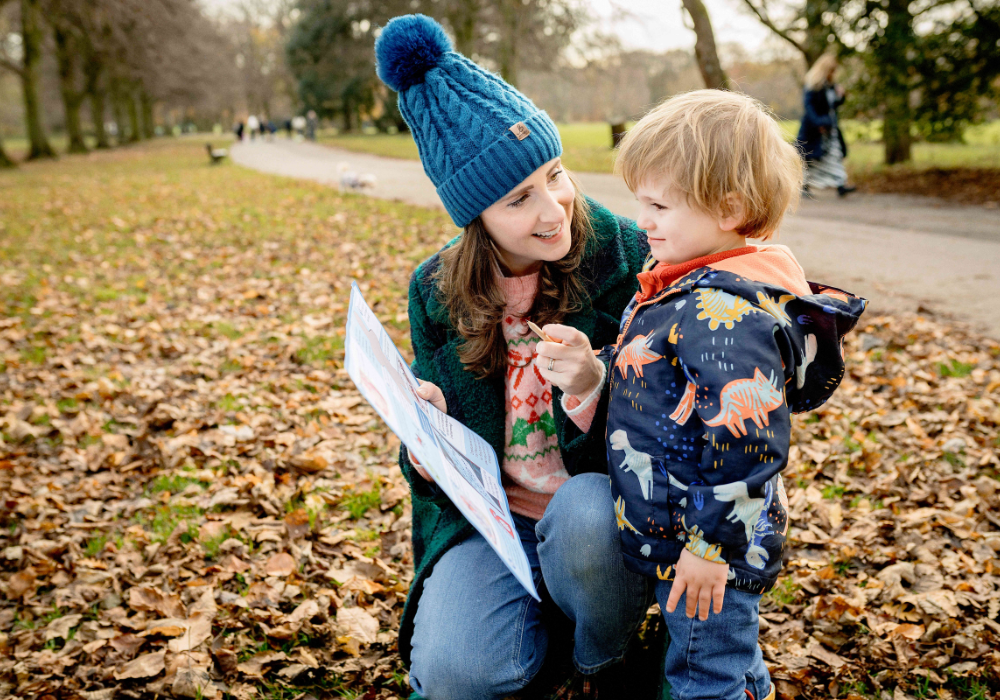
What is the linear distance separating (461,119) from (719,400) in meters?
1.05

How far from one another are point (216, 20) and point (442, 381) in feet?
177

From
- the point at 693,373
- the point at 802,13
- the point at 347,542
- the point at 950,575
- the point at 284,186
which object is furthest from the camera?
the point at 284,186

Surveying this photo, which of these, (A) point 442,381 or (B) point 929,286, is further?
(B) point 929,286

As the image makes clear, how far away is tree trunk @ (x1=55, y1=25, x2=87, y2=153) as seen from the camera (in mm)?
26531

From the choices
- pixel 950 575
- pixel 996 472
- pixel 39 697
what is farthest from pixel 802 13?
pixel 39 697

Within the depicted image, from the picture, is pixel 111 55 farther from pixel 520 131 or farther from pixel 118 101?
pixel 520 131

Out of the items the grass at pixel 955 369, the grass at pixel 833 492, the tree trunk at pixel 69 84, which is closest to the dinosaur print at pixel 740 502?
the grass at pixel 833 492

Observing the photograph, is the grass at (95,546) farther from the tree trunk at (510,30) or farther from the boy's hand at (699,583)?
the tree trunk at (510,30)

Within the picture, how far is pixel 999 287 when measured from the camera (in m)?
5.54

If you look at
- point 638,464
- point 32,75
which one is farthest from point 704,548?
point 32,75

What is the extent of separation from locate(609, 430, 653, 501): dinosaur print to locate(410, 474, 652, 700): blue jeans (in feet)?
0.66

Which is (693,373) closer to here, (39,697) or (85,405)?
(39,697)

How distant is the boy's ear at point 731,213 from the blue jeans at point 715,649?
32.0 inches

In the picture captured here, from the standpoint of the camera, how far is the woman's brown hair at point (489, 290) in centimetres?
204
